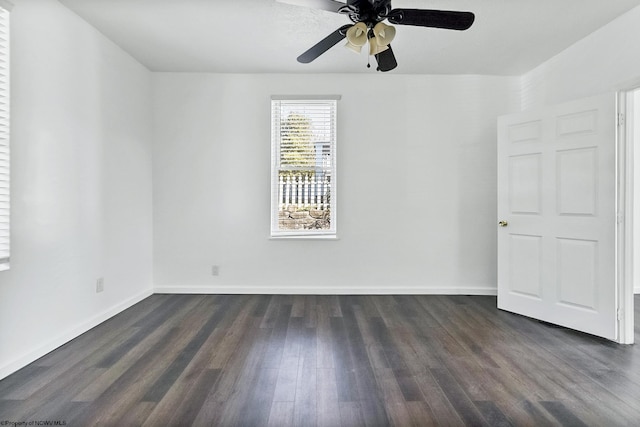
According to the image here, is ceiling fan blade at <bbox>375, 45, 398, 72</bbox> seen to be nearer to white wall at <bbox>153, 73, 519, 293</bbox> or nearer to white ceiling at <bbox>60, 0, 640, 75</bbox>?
white ceiling at <bbox>60, 0, 640, 75</bbox>

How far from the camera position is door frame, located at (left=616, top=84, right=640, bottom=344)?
2.78 metres

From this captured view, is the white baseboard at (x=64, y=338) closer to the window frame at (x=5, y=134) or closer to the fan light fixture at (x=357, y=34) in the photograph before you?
the window frame at (x=5, y=134)

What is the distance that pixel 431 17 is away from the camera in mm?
2029

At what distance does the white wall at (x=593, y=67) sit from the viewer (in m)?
2.75

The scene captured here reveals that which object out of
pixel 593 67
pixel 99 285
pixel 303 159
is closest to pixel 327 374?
pixel 99 285

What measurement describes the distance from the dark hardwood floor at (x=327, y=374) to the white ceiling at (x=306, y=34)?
269 centimetres

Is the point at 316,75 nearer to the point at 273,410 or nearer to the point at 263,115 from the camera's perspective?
the point at 263,115

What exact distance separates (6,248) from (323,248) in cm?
290

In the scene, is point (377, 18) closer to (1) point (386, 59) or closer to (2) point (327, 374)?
(1) point (386, 59)

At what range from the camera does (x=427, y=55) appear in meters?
3.65

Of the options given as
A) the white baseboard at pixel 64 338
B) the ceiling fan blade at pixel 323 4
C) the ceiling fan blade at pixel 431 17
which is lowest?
the white baseboard at pixel 64 338

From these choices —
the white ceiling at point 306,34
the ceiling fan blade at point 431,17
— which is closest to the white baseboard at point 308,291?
the white ceiling at point 306,34

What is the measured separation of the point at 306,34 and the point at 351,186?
1.76 meters

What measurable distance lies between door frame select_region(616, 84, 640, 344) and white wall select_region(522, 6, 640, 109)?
18cm
